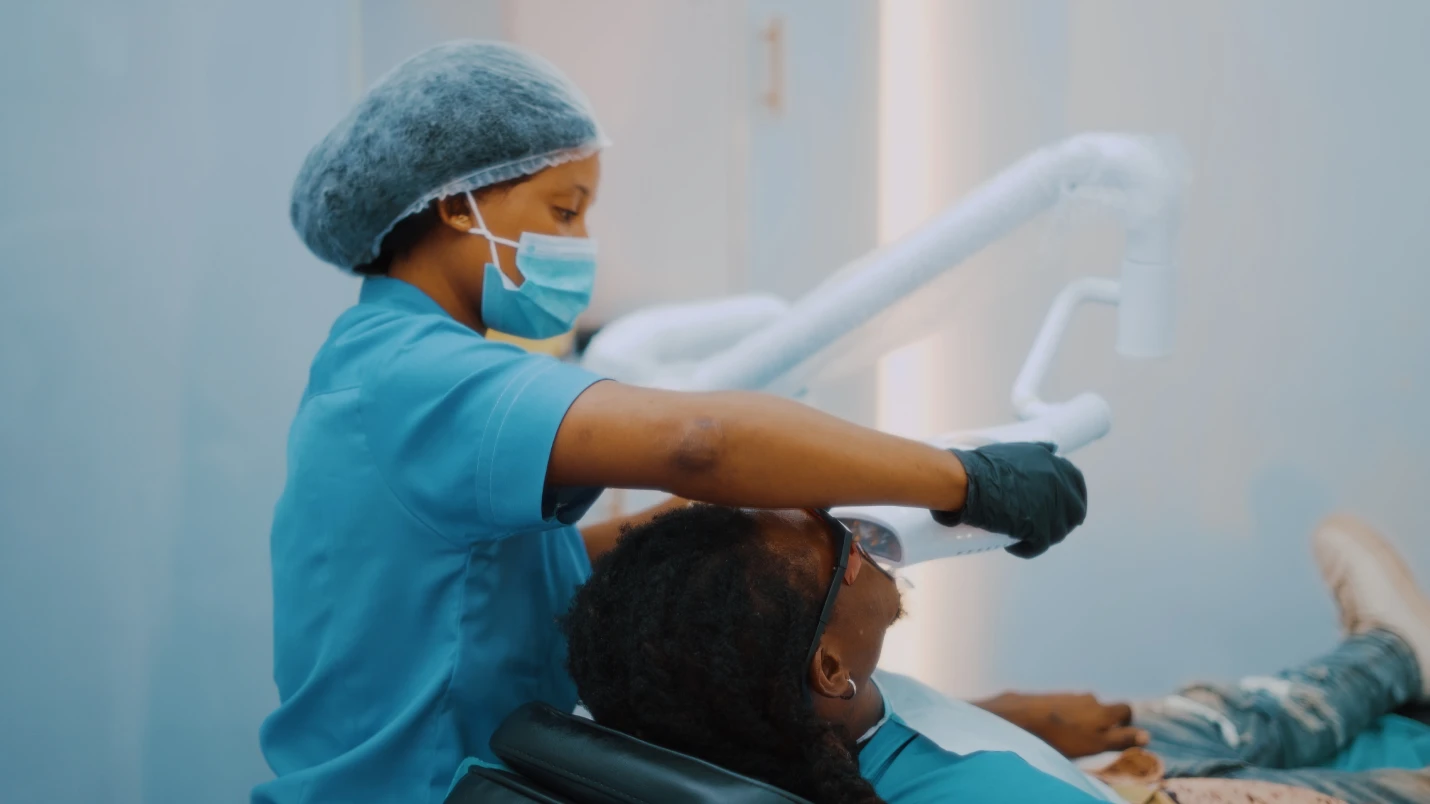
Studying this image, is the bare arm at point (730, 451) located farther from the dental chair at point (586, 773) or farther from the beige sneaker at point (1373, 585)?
the beige sneaker at point (1373, 585)

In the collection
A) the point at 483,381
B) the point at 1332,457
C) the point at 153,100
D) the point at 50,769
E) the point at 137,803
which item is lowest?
the point at 137,803

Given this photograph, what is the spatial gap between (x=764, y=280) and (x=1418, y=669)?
61.3 inches

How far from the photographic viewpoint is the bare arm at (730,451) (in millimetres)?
843

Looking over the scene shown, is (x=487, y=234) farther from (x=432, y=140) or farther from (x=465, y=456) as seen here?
(x=465, y=456)

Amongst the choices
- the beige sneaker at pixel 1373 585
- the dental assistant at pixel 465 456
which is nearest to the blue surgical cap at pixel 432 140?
the dental assistant at pixel 465 456

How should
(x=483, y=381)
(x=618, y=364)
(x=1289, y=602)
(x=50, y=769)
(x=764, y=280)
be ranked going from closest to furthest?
(x=483, y=381), (x=618, y=364), (x=50, y=769), (x=1289, y=602), (x=764, y=280)

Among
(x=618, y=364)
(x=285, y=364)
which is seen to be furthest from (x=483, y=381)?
(x=285, y=364)

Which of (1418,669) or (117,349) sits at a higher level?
(117,349)

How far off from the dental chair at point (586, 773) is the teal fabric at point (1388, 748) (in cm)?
137

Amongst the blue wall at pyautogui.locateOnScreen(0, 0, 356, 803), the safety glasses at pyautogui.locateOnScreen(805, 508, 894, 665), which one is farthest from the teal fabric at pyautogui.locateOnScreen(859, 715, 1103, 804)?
the blue wall at pyautogui.locateOnScreen(0, 0, 356, 803)

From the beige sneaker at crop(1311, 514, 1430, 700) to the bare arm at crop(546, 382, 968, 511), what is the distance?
1.39m

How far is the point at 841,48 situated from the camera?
241 centimetres

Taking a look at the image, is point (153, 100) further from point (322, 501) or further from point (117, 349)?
point (322, 501)

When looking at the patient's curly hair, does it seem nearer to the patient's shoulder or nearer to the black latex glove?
the patient's shoulder
